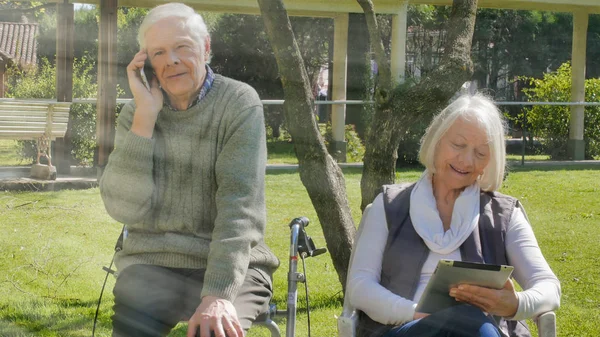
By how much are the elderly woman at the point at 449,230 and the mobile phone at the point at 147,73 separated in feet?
2.96

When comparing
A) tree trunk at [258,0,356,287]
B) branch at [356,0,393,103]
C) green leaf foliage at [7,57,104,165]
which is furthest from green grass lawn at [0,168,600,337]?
green leaf foliage at [7,57,104,165]

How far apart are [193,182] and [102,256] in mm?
3802

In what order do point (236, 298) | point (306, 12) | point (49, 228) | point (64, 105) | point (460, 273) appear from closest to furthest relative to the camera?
point (460, 273)
point (236, 298)
point (49, 228)
point (64, 105)
point (306, 12)

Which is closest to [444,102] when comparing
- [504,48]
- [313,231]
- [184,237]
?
[184,237]

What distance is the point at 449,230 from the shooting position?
3.00m

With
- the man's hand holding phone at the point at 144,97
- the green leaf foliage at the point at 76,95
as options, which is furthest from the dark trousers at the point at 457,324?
the green leaf foliage at the point at 76,95

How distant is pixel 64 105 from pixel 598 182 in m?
6.83

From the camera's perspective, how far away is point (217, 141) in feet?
9.96

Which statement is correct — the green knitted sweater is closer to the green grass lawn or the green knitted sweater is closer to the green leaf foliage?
the green grass lawn

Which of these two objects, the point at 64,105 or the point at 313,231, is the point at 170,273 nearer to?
the point at 313,231

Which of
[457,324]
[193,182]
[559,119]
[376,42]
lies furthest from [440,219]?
[559,119]

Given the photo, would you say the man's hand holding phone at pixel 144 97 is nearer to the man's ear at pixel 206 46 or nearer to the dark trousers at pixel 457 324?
the man's ear at pixel 206 46

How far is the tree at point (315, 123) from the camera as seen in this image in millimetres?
4348

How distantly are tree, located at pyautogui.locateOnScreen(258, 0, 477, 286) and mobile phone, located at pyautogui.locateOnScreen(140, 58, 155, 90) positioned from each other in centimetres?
133
